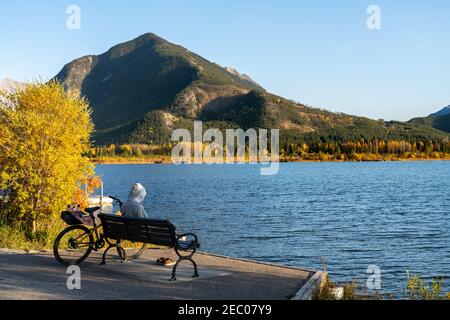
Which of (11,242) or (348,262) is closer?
(11,242)

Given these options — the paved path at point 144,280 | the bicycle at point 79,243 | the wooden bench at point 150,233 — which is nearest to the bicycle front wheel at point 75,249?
the bicycle at point 79,243

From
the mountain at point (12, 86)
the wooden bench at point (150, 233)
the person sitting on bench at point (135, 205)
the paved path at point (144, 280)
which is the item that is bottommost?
the paved path at point (144, 280)

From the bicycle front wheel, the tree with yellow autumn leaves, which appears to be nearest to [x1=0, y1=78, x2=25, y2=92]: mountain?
the tree with yellow autumn leaves

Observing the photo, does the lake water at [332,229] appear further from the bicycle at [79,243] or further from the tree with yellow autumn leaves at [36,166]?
the bicycle at [79,243]

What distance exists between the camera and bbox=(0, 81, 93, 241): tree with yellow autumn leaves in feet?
50.5

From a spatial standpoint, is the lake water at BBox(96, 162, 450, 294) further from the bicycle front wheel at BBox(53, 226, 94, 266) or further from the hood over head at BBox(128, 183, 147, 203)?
the bicycle front wheel at BBox(53, 226, 94, 266)

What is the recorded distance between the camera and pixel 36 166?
50.9 feet

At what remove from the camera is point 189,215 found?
A: 4766cm

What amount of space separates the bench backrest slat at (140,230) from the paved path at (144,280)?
26.1 inches

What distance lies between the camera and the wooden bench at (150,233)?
10625 mm

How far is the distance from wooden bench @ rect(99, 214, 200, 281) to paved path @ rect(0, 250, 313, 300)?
1.64 ft
